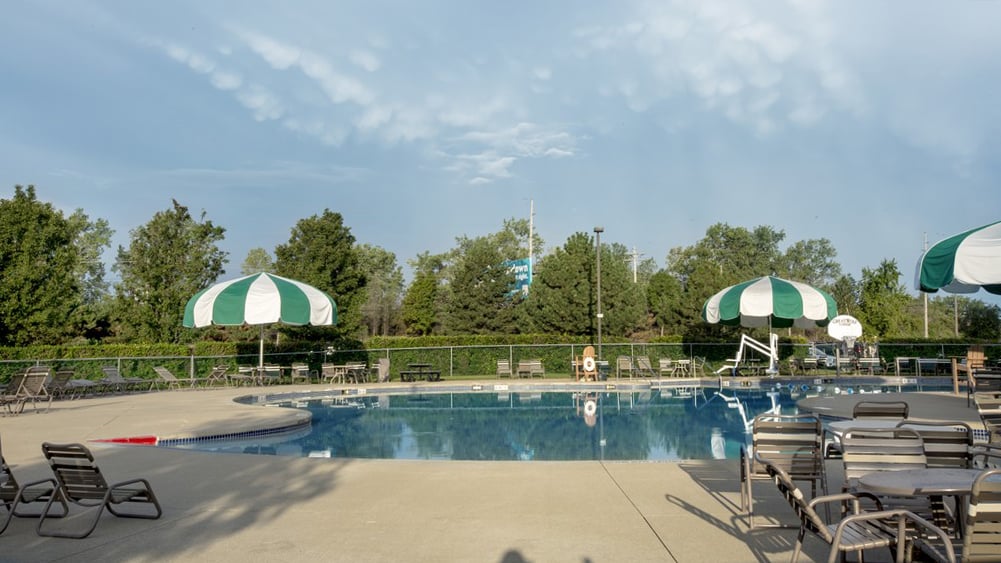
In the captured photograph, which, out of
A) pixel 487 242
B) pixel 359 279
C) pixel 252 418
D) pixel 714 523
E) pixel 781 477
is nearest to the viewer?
pixel 781 477

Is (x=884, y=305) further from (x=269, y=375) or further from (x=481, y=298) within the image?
(x=269, y=375)

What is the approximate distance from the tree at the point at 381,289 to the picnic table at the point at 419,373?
30.7 meters

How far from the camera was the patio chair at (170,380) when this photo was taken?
2034 cm

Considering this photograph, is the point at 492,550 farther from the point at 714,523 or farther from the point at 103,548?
the point at 103,548

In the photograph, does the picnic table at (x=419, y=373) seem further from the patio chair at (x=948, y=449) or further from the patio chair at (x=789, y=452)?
the patio chair at (x=948, y=449)

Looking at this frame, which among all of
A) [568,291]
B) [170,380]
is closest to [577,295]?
[568,291]

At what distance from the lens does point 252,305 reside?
18906mm

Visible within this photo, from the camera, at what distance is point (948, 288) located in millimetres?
10992

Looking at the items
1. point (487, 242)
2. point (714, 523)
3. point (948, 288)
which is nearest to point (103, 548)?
point (714, 523)

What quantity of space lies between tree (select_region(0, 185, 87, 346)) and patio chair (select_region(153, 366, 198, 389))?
7280 millimetres

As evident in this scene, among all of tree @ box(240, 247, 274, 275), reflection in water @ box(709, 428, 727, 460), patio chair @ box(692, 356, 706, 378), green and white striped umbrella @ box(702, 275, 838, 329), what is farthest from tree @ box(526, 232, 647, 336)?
tree @ box(240, 247, 274, 275)

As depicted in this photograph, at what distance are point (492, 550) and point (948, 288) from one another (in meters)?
9.19

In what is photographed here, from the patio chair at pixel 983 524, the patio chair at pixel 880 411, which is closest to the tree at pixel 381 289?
the patio chair at pixel 880 411

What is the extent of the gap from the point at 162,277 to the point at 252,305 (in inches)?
516
